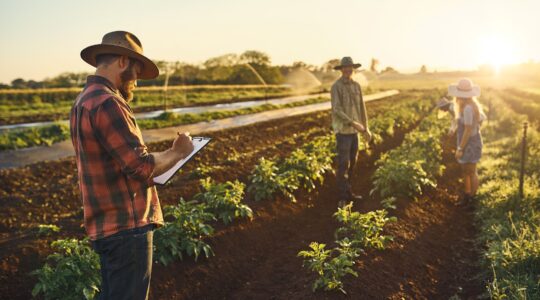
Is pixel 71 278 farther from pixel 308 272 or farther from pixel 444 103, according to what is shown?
pixel 444 103

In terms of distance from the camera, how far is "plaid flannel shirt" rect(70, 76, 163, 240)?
2354mm

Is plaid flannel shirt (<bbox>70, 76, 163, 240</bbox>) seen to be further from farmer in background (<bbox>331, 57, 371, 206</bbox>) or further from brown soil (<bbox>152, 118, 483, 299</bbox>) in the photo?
farmer in background (<bbox>331, 57, 371, 206</bbox>)

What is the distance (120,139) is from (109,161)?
0.19 m

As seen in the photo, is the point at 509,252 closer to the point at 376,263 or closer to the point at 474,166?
the point at 376,263

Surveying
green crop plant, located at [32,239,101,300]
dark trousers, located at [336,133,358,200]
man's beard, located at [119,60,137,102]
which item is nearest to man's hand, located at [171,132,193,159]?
man's beard, located at [119,60,137,102]

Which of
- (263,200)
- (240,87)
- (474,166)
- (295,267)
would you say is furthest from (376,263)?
(240,87)

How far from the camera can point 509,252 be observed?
4684 mm

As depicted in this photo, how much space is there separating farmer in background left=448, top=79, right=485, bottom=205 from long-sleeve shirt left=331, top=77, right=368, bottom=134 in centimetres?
131

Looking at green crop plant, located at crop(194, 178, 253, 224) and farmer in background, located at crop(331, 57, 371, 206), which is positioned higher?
farmer in background, located at crop(331, 57, 371, 206)

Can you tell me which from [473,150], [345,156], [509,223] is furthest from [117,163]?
[473,150]

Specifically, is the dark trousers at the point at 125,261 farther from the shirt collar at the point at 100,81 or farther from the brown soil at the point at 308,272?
the brown soil at the point at 308,272

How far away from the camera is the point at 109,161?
2.47 meters

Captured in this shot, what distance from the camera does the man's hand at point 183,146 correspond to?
2533 millimetres

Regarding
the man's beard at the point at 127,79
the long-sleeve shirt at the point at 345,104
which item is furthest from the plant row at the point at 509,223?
the man's beard at the point at 127,79
